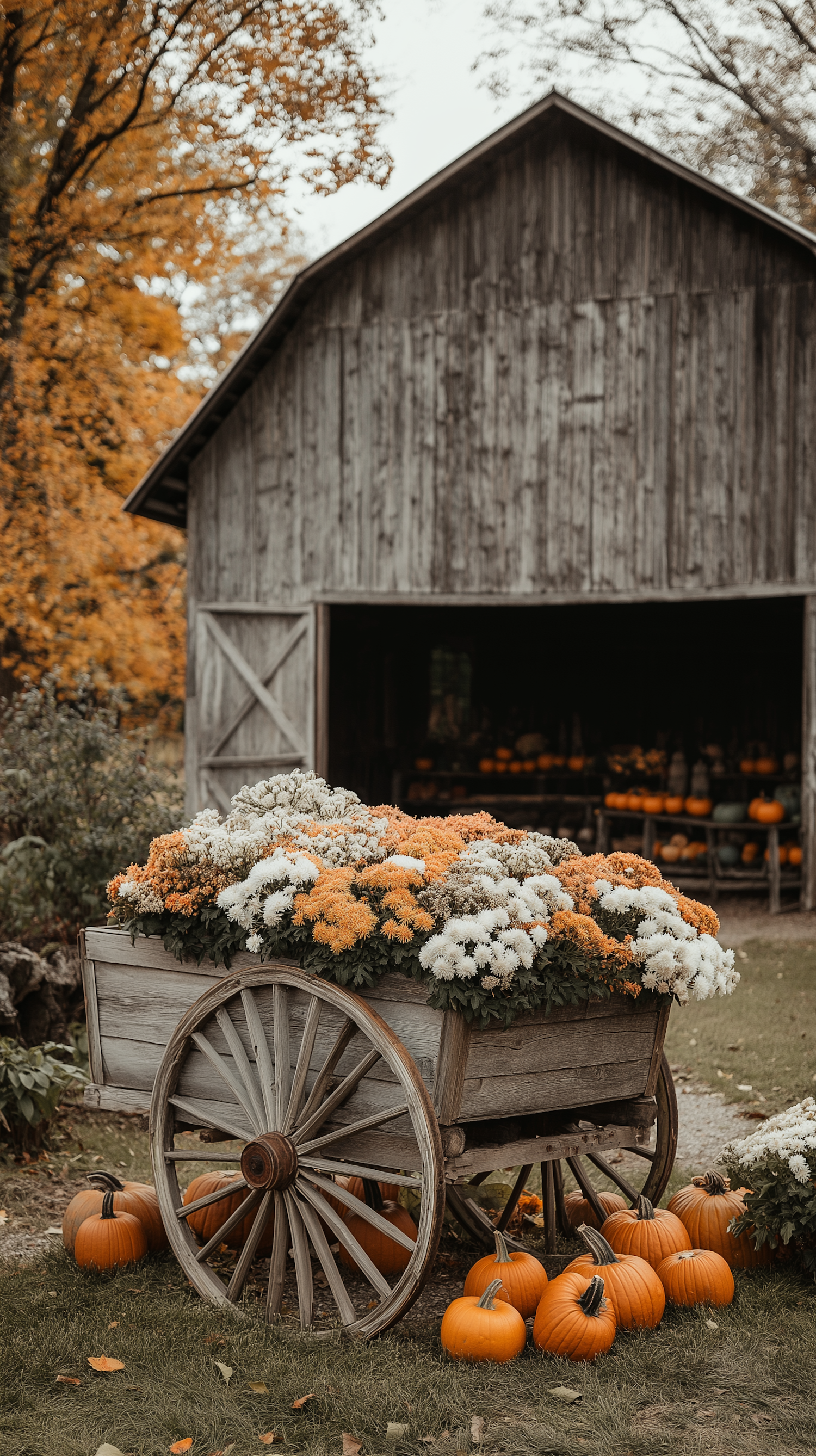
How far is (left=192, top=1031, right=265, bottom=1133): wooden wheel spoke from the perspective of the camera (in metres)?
3.76

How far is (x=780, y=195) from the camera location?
60.7 feet

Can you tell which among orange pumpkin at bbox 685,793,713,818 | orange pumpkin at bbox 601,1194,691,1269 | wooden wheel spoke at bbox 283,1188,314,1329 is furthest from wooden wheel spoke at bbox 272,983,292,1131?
orange pumpkin at bbox 685,793,713,818

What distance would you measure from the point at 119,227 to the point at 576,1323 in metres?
14.1

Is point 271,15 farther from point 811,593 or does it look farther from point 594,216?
point 811,593

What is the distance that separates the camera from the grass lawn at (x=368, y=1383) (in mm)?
3049

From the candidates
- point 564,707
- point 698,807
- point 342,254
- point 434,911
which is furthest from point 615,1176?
point 564,707

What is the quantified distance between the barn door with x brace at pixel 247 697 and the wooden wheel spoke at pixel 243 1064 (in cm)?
846

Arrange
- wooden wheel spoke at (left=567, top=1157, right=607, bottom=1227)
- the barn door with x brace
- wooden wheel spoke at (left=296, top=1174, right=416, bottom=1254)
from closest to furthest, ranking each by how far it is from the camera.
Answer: wooden wheel spoke at (left=296, top=1174, right=416, bottom=1254), wooden wheel spoke at (left=567, top=1157, right=607, bottom=1227), the barn door with x brace

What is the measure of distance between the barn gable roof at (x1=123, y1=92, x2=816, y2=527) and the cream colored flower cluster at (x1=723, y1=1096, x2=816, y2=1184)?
8.41 metres

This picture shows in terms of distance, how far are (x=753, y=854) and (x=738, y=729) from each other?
2.00m

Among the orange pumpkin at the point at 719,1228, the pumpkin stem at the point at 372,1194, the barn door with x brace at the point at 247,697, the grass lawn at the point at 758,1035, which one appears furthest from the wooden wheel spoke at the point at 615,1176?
the barn door with x brace at the point at 247,697

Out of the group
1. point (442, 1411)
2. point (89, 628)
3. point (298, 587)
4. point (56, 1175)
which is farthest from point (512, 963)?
point (89, 628)

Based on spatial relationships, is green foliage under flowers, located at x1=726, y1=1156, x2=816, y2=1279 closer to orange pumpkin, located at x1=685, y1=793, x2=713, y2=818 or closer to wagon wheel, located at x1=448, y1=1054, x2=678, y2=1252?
wagon wheel, located at x1=448, y1=1054, x2=678, y2=1252

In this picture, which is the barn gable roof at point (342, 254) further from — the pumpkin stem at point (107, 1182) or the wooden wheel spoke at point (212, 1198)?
the wooden wheel spoke at point (212, 1198)
